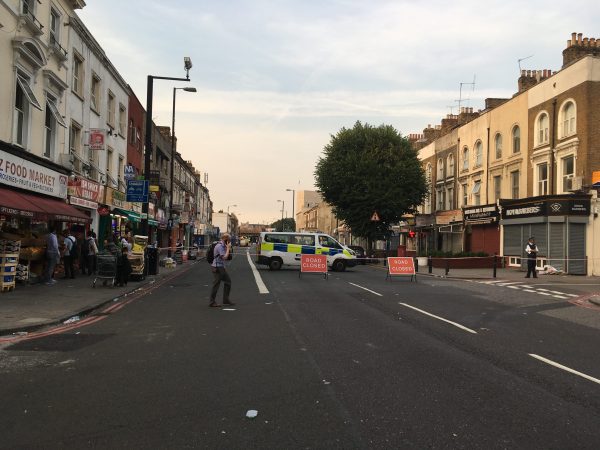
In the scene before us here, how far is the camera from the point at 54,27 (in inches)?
749

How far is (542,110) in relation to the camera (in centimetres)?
2862

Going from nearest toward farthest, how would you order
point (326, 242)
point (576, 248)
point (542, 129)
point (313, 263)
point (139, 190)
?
1. point (139, 190)
2. point (313, 263)
3. point (576, 248)
4. point (326, 242)
5. point (542, 129)

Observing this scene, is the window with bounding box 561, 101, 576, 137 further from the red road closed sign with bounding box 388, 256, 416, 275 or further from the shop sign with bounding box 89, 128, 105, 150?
the shop sign with bounding box 89, 128, 105, 150

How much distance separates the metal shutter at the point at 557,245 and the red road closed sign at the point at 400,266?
9561 mm

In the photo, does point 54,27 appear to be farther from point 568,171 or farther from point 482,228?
point 482,228

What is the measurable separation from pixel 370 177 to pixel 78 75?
71.9 ft

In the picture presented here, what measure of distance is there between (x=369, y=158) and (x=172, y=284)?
22994mm

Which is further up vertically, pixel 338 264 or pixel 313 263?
pixel 313 263

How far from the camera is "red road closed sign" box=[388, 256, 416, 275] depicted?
2100 cm

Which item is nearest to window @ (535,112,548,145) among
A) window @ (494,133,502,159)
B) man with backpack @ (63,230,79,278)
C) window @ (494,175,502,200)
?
window @ (494,133,502,159)

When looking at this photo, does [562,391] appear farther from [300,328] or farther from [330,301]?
[330,301]

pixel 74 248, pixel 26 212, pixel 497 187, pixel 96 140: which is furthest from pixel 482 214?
pixel 26 212

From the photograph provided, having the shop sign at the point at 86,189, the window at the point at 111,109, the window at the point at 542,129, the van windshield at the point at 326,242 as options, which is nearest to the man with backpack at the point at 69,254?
the shop sign at the point at 86,189

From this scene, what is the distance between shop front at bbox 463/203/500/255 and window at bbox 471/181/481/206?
41.0 inches
